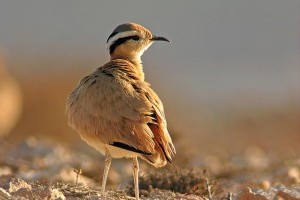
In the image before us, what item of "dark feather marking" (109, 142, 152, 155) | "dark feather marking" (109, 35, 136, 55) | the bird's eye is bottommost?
"dark feather marking" (109, 142, 152, 155)

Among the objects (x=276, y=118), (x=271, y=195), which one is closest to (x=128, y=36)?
(x=271, y=195)

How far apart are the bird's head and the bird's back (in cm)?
105

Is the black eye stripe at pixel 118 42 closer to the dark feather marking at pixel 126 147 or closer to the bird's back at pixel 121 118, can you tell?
the bird's back at pixel 121 118

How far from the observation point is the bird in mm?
8633

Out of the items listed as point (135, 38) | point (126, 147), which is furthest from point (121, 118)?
point (135, 38)

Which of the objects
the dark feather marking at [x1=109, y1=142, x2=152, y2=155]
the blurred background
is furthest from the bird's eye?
the blurred background

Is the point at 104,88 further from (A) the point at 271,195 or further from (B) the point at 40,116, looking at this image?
(B) the point at 40,116

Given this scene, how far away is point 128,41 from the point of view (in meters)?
10.2

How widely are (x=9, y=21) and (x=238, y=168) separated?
205 ft

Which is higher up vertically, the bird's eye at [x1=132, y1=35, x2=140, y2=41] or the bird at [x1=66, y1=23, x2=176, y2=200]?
the bird's eye at [x1=132, y1=35, x2=140, y2=41]

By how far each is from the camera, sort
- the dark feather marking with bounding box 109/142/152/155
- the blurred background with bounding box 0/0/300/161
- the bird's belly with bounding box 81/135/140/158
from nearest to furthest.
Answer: the dark feather marking with bounding box 109/142/152/155
the bird's belly with bounding box 81/135/140/158
the blurred background with bounding box 0/0/300/161

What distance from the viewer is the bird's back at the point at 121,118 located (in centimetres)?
862

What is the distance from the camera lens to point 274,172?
13602mm

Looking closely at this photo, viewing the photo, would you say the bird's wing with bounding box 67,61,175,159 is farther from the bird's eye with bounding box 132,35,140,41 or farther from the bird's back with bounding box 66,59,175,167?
the bird's eye with bounding box 132,35,140,41
